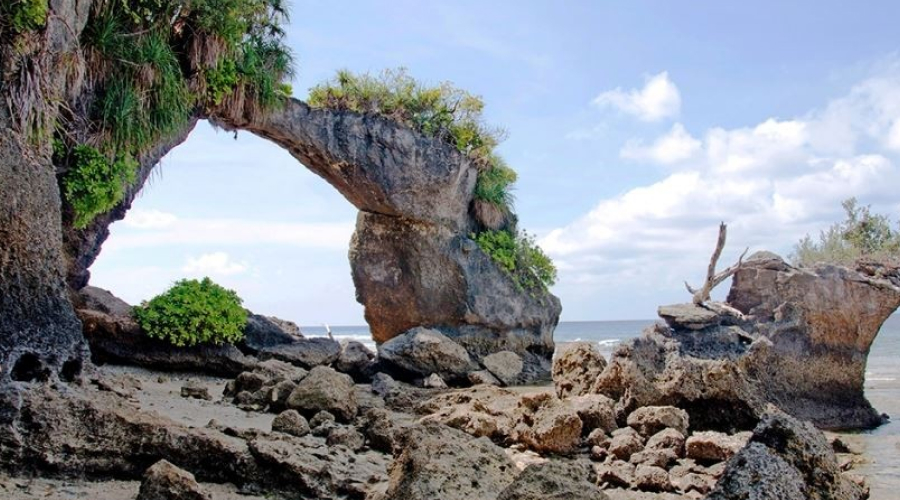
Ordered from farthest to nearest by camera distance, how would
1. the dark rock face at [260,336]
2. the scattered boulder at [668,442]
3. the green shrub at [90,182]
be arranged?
the dark rock face at [260,336]
the green shrub at [90,182]
the scattered boulder at [668,442]

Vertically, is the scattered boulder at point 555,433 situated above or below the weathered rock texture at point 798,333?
below

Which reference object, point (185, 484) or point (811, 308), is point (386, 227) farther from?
point (185, 484)

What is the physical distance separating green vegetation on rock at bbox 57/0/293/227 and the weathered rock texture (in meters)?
7.39

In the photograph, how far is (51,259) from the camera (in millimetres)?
7148

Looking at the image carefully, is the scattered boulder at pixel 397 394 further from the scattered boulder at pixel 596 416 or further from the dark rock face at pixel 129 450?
the dark rock face at pixel 129 450

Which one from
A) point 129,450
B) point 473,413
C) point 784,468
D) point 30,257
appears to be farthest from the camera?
point 473,413

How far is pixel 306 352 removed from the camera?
12.5 meters

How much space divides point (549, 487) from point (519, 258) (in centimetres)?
1490

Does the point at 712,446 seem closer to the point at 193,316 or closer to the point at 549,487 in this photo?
the point at 549,487

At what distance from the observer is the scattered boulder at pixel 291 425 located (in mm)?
6504

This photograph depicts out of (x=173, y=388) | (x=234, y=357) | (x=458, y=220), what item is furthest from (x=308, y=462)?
(x=458, y=220)

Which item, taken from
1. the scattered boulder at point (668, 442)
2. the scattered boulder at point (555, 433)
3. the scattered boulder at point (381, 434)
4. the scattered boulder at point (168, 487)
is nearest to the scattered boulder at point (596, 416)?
the scattered boulder at point (555, 433)

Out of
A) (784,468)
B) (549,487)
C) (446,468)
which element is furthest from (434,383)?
(784,468)

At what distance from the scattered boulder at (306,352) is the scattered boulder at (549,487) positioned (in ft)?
30.7
